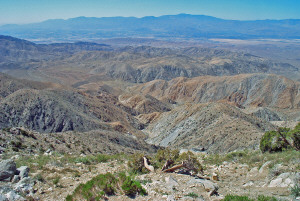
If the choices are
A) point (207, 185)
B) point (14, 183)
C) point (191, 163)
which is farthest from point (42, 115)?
point (207, 185)

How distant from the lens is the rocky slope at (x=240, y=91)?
248 ft

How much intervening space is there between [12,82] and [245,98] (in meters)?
67.7

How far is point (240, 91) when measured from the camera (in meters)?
82.6

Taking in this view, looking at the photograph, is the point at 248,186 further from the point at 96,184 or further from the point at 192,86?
the point at 192,86

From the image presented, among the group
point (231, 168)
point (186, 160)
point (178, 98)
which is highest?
point (186, 160)

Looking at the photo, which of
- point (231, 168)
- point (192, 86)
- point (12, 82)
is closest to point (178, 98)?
point (192, 86)

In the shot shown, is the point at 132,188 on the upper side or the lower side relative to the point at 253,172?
upper

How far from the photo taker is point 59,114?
1682 inches

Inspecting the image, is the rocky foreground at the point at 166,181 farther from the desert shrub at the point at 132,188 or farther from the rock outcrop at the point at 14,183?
the desert shrub at the point at 132,188

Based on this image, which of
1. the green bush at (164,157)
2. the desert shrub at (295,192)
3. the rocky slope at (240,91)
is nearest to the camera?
the desert shrub at (295,192)

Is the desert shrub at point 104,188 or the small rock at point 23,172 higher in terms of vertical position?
the desert shrub at point 104,188

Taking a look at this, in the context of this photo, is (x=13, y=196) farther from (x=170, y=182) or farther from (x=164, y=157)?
(x=164, y=157)

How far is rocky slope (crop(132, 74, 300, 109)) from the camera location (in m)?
75.6

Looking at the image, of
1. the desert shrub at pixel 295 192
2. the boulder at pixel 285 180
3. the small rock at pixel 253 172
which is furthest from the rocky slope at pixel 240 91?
the desert shrub at pixel 295 192
